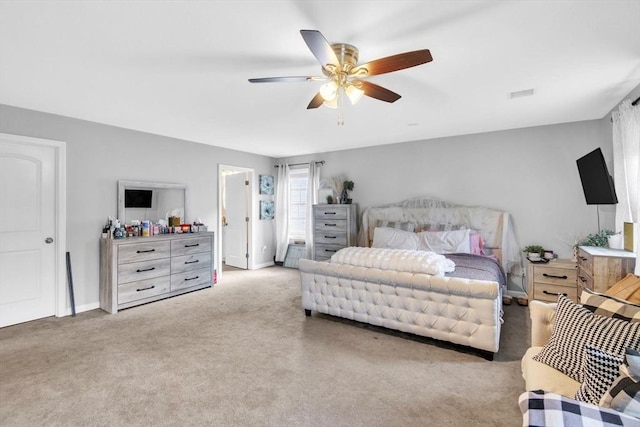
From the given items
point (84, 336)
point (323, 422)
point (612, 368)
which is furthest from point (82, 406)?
point (612, 368)

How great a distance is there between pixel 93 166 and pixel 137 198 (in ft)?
2.21

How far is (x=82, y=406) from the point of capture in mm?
2008

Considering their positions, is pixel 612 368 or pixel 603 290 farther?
pixel 603 290

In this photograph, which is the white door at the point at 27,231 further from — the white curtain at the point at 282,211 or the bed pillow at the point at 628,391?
the bed pillow at the point at 628,391

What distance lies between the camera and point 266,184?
21.4ft

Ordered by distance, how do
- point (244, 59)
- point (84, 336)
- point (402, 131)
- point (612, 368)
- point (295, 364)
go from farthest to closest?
point (402, 131) → point (84, 336) → point (295, 364) → point (244, 59) → point (612, 368)

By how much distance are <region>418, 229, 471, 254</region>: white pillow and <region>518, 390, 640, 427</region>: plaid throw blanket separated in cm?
342

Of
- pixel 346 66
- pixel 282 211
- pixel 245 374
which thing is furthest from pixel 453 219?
pixel 245 374

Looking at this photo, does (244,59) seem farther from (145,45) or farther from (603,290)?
(603,290)

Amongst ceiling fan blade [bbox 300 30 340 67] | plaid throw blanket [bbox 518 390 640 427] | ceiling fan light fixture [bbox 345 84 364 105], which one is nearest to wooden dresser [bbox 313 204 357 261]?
ceiling fan light fixture [bbox 345 84 364 105]

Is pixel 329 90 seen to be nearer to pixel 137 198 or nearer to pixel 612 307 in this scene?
pixel 612 307

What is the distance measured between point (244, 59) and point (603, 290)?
11.7 feet

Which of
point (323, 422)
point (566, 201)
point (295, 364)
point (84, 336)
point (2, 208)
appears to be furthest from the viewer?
point (566, 201)

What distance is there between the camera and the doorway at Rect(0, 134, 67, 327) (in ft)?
10.9
